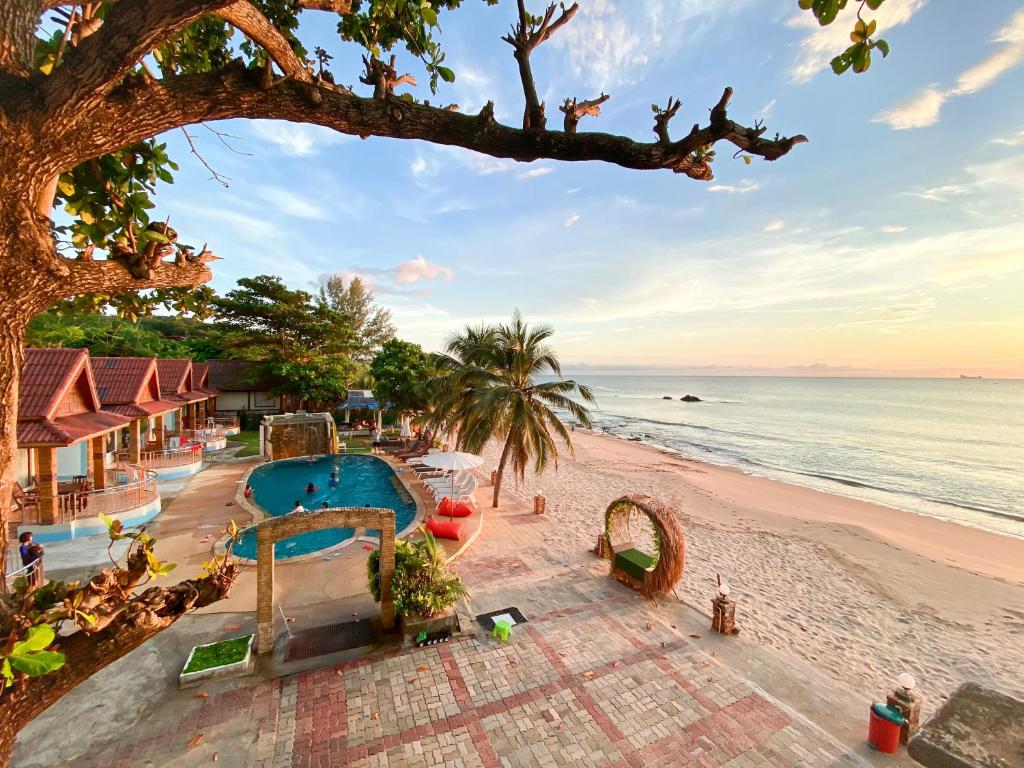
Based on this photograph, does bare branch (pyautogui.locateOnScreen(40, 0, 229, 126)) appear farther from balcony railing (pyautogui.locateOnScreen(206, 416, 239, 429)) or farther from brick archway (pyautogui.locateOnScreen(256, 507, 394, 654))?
balcony railing (pyautogui.locateOnScreen(206, 416, 239, 429))

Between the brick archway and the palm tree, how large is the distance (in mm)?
6639

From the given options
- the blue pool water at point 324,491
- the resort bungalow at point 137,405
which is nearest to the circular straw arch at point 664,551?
the blue pool water at point 324,491

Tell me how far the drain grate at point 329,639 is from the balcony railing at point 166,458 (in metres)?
14.5

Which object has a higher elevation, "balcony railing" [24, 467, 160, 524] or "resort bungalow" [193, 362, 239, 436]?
"resort bungalow" [193, 362, 239, 436]

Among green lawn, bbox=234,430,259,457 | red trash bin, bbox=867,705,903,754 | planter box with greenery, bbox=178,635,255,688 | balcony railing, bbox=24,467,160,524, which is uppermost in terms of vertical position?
balcony railing, bbox=24,467,160,524

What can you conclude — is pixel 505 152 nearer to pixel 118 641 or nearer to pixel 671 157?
pixel 671 157

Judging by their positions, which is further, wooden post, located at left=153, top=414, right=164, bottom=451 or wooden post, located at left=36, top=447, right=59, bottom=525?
wooden post, located at left=153, top=414, right=164, bottom=451

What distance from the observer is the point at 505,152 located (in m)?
3.14

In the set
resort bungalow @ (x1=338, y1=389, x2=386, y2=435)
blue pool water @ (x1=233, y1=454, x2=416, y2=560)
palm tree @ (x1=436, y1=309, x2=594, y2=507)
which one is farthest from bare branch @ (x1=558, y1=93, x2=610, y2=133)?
resort bungalow @ (x1=338, y1=389, x2=386, y2=435)

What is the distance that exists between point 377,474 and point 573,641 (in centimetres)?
1582

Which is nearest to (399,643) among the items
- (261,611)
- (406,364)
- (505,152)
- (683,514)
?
(261,611)

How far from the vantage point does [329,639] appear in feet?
26.8

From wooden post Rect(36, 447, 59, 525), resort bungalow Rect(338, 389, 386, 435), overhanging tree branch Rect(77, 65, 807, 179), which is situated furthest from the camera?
resort bungalow Rect(338, 389, 386, 435)

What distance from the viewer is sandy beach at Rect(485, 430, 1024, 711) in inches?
373
